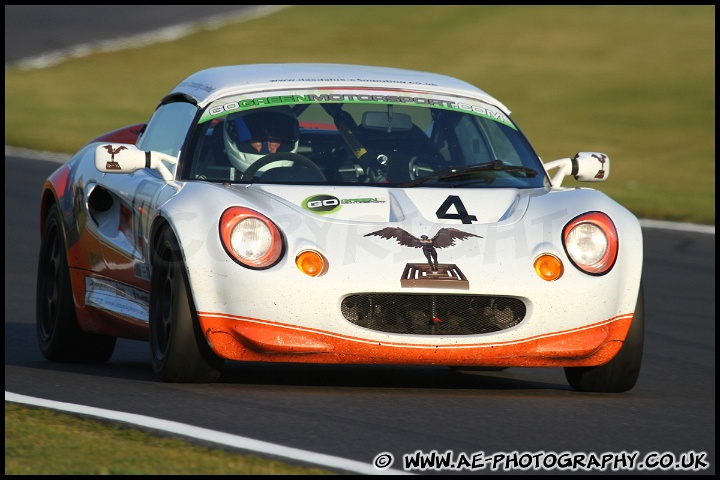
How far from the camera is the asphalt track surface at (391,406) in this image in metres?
5.14

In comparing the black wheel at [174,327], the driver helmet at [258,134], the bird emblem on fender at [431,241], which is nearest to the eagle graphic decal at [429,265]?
the bird emblem on fender at [431,241]

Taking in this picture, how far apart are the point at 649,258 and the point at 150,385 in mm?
7008

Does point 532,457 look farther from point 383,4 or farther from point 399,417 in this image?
point 383,4

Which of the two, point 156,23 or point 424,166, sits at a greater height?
point 156,23

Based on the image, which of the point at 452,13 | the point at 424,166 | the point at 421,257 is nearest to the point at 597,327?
the point at 421,257

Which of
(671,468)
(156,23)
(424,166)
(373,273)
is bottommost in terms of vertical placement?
(671,468)

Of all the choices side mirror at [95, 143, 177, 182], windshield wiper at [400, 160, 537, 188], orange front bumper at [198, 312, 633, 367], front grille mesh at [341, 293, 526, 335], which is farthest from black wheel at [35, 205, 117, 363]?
front grille mesh at [341, 293, 526, 335]

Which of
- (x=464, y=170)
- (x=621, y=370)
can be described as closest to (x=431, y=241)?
(x=464, y=170)

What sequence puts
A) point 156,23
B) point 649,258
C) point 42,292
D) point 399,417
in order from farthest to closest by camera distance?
point 156,23 < point 649,258 < point 42,292 < point 399,417

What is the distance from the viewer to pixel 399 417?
5664 millimetres

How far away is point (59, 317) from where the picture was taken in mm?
7609

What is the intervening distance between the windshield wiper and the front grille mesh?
0.84 metres

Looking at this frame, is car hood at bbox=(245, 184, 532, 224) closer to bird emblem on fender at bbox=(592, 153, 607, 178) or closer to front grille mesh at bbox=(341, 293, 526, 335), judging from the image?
front grille mesh at bbox=(341, 293, 526, 335)

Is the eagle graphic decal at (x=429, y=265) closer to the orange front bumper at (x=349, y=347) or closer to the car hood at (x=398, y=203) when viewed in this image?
the car hood at (x=398, y=203)
